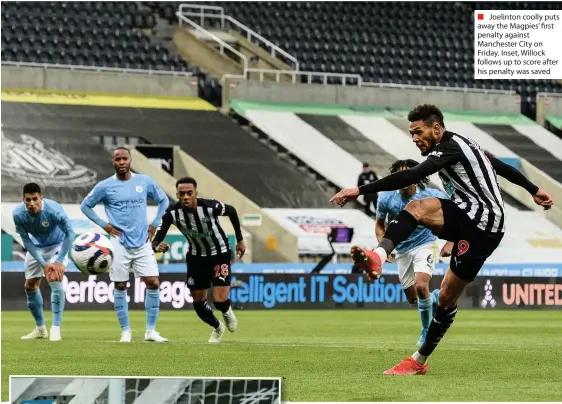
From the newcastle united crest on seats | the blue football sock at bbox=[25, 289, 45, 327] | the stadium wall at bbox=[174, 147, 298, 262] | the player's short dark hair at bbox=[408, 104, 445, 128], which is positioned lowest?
the stadium wall at bbox=[174, 147, 298, 262]

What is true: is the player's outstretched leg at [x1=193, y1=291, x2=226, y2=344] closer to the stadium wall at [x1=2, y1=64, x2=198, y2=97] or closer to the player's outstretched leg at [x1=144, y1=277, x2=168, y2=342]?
the player's outstretched leg at [x1=144, y1=277, x2=168, y2=342]

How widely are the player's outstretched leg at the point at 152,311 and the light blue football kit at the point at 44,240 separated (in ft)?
3.26

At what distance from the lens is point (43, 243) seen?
46.7 ft

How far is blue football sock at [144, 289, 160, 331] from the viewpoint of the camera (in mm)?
14000

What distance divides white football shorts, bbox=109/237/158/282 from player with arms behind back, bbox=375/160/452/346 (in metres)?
2.58

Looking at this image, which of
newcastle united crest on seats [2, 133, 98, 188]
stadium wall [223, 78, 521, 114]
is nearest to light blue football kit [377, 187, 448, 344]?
newcastle united crest on seats [2, 133, 98, 188]

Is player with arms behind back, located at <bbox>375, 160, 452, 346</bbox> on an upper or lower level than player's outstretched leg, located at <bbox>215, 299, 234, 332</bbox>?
upper

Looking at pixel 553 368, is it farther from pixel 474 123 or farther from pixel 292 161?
pixel 474 123

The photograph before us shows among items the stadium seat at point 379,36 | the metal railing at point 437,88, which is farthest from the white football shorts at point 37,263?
the metal railing at point 437,88

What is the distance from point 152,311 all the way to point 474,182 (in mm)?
6050

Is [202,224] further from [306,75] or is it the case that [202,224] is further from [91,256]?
[306,75]

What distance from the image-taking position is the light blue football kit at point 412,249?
13555mm

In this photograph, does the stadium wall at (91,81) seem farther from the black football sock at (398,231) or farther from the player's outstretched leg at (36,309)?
the black football sock at (398,231)

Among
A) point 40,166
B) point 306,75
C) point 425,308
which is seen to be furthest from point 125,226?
point 306,75
